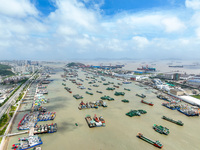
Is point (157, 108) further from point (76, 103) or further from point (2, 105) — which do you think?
point (2, 105)

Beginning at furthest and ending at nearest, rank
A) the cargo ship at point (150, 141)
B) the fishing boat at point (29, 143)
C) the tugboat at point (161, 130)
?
the tugboat at point (161, 130) → the cargo ship at point (150, 141) → the fishing boat at point (29, 143)

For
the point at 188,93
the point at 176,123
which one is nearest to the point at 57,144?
the point at 176,123

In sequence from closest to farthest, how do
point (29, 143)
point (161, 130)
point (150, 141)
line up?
point (29, 143) < point (150, 141) < point (161, 130)

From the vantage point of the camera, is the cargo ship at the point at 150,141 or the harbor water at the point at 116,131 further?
the harbor water at the point at 116,131

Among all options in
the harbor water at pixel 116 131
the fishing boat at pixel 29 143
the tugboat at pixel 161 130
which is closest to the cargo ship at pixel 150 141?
the harbor water at pixel 116 131

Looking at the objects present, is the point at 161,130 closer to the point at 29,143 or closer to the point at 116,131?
the point at 116,131

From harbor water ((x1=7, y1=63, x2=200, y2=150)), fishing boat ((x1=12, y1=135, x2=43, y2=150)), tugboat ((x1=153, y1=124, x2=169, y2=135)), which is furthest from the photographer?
tugboat ((x1=153, y1=124, x2=169, y2=135))

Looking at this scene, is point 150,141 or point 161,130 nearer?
point 150,141

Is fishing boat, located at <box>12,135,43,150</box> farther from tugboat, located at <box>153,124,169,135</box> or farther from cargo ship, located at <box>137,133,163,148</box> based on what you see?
tugboat, located at <box>153,124,169,135</box>

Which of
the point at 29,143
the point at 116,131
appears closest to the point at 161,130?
the point at 116,131

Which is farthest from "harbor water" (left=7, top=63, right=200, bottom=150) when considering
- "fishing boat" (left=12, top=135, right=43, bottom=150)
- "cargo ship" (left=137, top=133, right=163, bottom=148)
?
"fishing boat" (left=12, top=135, right=43, bottom=150)

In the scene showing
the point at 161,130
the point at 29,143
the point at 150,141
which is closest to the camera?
the point at 29,143

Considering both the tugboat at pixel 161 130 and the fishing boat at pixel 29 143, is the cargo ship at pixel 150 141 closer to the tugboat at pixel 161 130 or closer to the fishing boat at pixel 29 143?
the tugboat at pixel 161 130
